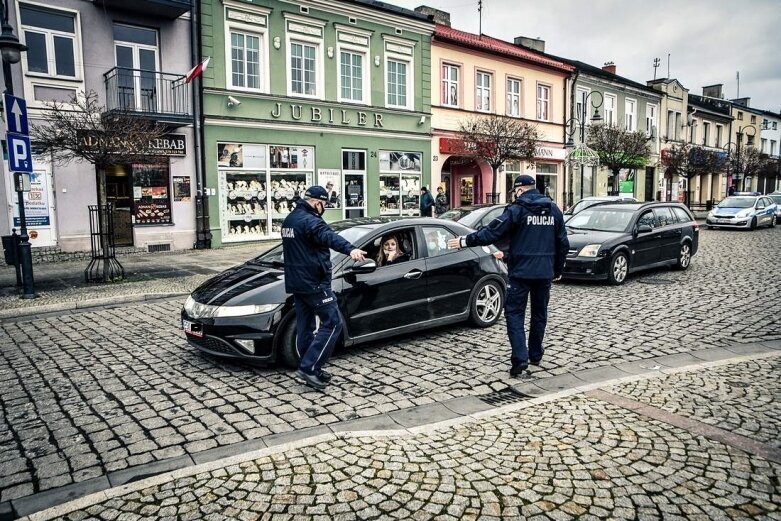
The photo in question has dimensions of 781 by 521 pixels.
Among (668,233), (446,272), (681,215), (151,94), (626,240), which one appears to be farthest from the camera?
(151,94)

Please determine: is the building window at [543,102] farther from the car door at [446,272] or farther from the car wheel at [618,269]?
the car door at [446,272]

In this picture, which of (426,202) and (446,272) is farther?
(426,202)

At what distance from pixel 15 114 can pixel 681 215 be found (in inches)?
561

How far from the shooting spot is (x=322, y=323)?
5.57 meters

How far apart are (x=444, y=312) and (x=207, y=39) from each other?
1439cm

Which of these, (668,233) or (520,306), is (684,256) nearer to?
(668,233)

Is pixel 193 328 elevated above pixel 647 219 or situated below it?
below

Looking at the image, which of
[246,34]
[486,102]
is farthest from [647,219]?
[486,102]

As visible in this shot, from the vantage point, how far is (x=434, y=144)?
79.5 ft

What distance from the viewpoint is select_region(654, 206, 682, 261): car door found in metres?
12.9

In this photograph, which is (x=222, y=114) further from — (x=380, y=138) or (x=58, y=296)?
(x=58, y=296)

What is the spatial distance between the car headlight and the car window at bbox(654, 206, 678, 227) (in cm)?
264

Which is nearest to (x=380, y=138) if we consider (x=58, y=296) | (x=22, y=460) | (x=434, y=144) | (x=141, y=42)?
(x=434, y=144)

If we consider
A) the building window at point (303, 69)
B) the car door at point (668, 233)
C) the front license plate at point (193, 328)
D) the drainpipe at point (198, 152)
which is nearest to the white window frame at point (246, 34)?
the drainpipe at point (198, 152)
